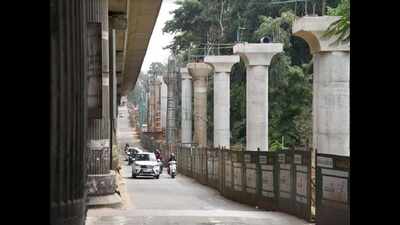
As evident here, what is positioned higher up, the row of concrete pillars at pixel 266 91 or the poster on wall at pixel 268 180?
the row of concrete pillars at pixel 266 91

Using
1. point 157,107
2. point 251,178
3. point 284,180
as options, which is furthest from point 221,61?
point 157,107

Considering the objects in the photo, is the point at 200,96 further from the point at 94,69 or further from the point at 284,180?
the point at 94,69

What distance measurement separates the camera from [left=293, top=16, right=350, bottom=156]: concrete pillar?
30125mm

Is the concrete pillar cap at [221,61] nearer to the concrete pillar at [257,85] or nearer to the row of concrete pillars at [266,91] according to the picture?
the row of concrete pillars at [266,91]

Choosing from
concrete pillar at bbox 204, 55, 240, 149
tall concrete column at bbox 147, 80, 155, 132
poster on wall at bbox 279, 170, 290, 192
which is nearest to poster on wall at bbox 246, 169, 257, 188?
poster on wall at bbox 279, 170, 290, 192

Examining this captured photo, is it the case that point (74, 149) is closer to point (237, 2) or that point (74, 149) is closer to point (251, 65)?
point (251, 65)

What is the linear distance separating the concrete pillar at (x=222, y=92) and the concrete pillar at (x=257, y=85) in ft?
32.5

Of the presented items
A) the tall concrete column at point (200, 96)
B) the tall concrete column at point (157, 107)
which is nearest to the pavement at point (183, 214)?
the tall concrete column at point (200, 96)

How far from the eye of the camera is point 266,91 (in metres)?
44.2

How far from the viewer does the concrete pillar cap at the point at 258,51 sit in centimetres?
4306

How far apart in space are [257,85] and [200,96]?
869 inches
